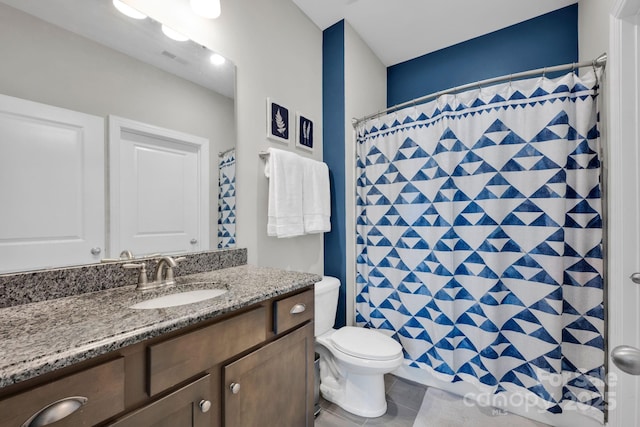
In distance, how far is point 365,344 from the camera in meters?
1.64

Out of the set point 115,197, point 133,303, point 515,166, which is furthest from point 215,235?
point 515,166

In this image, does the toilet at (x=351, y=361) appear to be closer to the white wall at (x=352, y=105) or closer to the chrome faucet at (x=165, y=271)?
the white wall at (x=352, y=105)

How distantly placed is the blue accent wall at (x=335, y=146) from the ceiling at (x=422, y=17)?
0.17m

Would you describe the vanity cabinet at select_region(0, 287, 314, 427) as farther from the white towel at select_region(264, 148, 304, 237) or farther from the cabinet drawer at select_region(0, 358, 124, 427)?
the white towel at select_region(264, 148, 304, 237)

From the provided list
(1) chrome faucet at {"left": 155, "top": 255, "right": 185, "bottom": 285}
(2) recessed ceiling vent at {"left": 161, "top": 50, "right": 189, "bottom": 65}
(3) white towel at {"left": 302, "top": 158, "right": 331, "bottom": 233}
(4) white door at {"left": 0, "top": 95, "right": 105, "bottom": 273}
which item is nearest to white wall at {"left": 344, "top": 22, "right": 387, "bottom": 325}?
(3) white towel at {"left": 302, "top": 158, "right": 331, "bottom": 233}

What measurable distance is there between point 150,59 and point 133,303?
1010 mm

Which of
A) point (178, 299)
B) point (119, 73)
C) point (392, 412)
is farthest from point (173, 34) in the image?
point (392, 412)

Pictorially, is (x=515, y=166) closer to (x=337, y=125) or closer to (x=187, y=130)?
(x=337, y=125)

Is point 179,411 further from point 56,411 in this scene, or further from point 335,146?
point 335,146

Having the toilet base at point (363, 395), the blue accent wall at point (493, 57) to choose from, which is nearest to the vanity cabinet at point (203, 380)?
the toilet base at point (363, 395)

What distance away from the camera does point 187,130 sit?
1282 millimetres

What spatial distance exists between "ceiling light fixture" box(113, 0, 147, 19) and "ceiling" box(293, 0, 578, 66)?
117 centimetres

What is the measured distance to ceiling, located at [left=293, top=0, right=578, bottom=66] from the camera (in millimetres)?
1909

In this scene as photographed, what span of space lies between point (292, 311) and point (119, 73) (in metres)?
1.15
